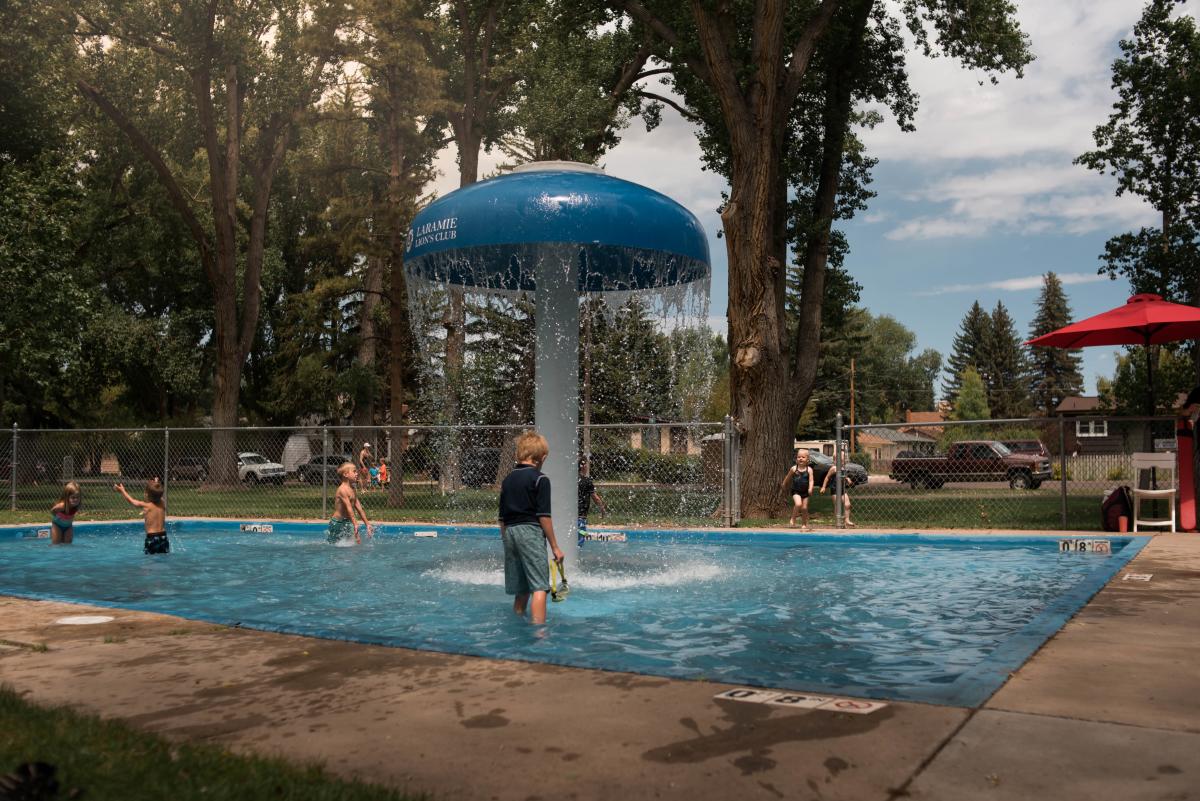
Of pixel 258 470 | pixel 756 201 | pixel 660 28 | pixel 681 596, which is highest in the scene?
pixel 660 28

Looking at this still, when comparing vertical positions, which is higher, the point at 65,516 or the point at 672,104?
the point at 672,104

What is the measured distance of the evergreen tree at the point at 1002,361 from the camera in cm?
11600

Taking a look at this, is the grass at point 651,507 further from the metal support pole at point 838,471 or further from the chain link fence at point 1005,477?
the metal support pole at point 838,471

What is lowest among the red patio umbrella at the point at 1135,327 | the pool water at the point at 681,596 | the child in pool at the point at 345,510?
the pool water at the point at 681,596

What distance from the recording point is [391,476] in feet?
77.6

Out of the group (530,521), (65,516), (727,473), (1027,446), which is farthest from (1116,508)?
(1027,446)

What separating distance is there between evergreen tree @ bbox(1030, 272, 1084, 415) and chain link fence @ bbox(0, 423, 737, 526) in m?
98.8

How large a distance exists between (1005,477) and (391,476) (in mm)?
14612

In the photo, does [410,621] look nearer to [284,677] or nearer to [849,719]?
[284,677]

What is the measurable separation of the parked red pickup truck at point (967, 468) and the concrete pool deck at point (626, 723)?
1682 cm

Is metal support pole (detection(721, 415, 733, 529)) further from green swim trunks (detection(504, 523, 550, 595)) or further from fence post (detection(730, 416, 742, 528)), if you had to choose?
green swim trunks (detection(504, 523, 550, 595))

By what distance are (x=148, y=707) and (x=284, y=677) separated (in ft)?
2.95

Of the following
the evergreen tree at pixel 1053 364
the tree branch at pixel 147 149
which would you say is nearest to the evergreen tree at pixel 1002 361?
the evergreen tree at pixel 1053 364

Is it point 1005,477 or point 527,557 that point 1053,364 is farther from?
point 527,557
